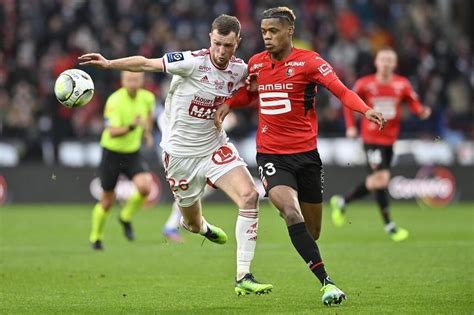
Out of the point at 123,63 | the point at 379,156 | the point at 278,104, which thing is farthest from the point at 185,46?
the point at 123,63

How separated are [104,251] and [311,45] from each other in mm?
13946

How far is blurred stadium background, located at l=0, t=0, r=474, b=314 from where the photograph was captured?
33.8ft

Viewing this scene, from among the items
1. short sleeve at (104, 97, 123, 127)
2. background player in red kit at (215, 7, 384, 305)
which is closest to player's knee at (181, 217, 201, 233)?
background player in red kit at (215, 7, 384, 305)

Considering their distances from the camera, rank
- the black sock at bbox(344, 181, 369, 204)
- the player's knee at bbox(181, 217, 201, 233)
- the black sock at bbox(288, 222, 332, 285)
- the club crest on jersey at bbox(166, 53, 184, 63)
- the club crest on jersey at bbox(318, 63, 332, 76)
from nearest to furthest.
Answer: the black sock at bbox(288, 222, 332, 285) → the club crest on jersey at bbox(318, 63, 332, 76) → the club crest on jersey at bbox(166, 53, 184, 63) → the player's knee at bbox(181, 217, 201, 233) → the black sock at bbox(344, 181, 369, 204)

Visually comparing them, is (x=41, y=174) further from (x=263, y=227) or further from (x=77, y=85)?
(x=77, y=85)

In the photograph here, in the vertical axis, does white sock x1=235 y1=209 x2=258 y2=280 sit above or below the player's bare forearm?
below

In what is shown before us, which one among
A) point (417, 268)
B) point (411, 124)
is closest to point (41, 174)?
point (411, 124)

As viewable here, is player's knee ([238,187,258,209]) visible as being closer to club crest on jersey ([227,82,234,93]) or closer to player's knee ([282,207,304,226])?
player's knee ([282,207,304,226])

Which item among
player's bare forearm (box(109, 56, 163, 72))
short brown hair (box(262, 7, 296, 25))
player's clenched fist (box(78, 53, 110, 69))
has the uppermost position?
short brown hair (box(262, 7, 296, 25))

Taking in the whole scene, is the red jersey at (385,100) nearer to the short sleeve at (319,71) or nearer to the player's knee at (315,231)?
the player's knee at (315,231)

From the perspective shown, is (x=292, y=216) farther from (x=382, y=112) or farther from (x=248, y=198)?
(x=382, y=112)

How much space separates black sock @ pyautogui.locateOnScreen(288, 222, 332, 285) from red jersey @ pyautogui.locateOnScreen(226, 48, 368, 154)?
0.81 meters

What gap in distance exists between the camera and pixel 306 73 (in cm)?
931

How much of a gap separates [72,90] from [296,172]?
2.19m
